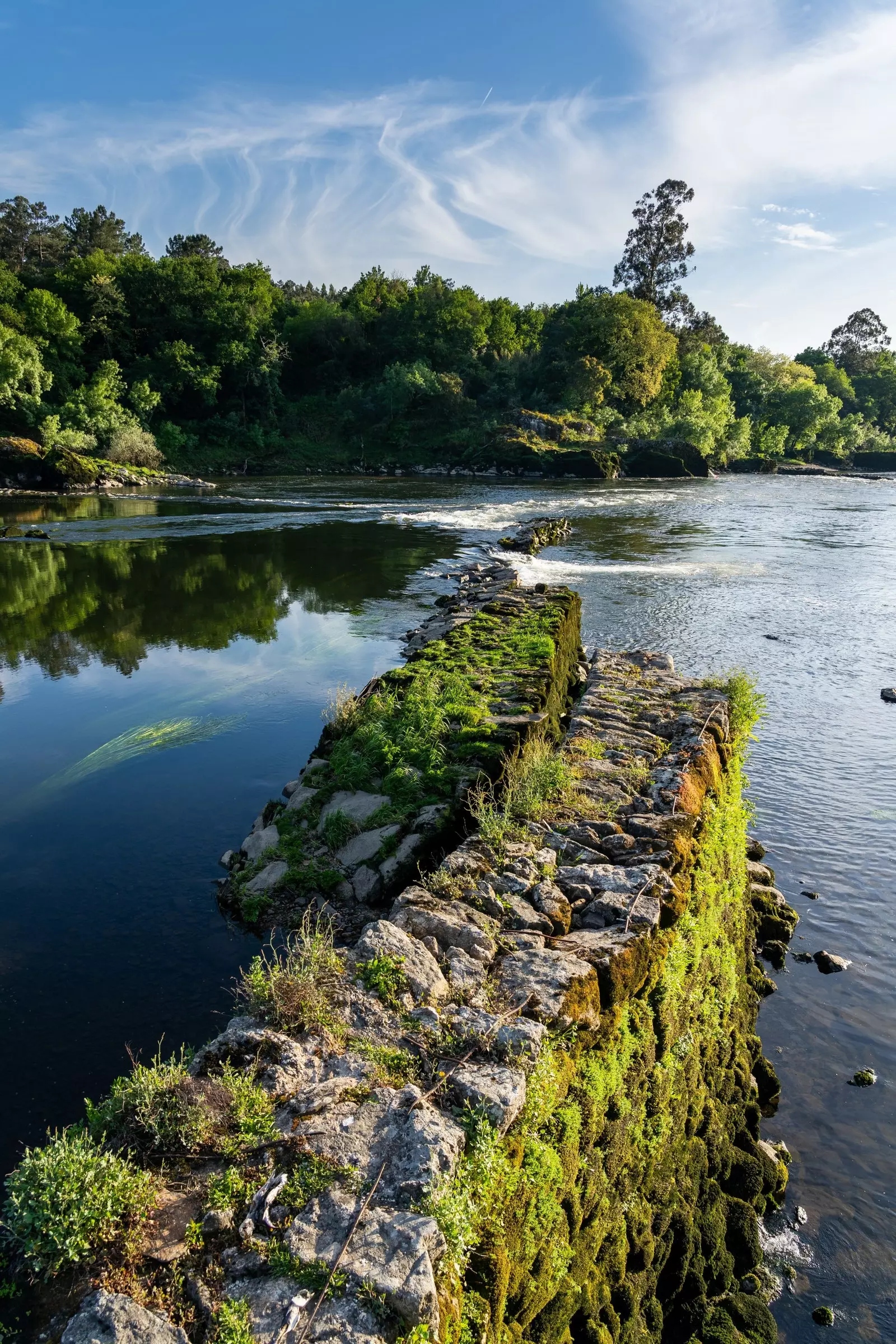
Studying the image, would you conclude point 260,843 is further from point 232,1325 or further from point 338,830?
point 232,1325

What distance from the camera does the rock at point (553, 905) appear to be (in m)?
5.09

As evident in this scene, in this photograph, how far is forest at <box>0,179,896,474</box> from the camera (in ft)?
185

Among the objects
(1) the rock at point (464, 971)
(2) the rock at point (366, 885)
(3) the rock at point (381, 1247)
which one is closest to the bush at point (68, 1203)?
(3) the rock at point (381, 1247)

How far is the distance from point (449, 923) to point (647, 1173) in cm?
187

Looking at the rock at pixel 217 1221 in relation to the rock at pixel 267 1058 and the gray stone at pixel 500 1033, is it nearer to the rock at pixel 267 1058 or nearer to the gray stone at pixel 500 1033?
the rock at pixel 267 1058

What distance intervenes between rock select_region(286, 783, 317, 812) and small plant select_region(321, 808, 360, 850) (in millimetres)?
469

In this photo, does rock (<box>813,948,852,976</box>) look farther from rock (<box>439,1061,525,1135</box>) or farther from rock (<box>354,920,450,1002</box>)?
rock (<box>439,1061,525,1135</box>)

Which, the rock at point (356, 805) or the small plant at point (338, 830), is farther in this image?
the rock at point (356, 805)

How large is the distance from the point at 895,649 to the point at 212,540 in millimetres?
21114

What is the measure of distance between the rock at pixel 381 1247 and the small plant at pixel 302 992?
1.09 m

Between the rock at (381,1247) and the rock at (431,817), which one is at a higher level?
the rock at (381,1247)

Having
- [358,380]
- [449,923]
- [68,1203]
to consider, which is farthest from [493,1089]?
[358,380]

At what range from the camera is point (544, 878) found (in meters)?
5.58

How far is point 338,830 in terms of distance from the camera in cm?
742
